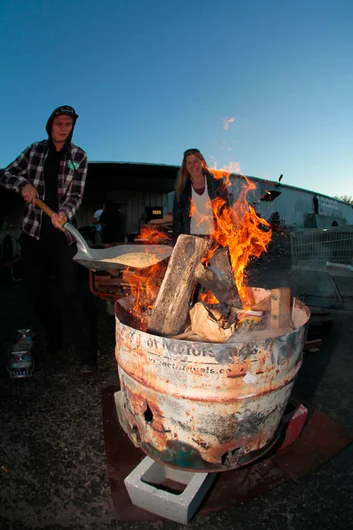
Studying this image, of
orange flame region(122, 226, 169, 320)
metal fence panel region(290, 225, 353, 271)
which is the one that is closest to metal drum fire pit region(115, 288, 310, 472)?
orange flame region(122, 226, 169, 320)

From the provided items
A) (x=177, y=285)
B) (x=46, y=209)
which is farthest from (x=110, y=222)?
(x=177, y=285)

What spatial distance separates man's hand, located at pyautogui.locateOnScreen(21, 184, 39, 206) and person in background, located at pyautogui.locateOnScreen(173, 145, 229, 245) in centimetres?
146

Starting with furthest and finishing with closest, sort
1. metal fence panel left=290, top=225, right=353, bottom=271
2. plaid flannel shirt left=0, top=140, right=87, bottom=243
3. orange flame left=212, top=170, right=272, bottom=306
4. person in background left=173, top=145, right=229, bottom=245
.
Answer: metal fence panel left=290, top=225, right=353, bottom=271, person in background left=173, top=145, right=229, bottom=245, plaid flannel shirt left=0, top=140, right=87, bottom=243, orange flame left=212, top=170, right=272, bottom=306

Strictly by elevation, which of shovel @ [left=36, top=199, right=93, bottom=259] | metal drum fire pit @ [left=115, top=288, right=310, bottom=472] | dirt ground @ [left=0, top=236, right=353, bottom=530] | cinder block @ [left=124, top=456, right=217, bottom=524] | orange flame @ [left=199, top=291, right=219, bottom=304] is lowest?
dirt ground @ [left=0, top=236, right=353, bottom=530]

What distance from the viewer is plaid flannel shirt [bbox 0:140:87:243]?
292 centimetres

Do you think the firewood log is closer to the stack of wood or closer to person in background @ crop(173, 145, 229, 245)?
the stack of wood

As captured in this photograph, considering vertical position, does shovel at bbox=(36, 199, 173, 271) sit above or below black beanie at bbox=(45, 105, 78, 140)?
below

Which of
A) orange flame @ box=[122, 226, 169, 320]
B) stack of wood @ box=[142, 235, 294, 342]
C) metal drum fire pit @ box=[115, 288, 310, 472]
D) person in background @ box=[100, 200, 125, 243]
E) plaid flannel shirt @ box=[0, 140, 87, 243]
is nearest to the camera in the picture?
metal drum fire pit @ box=[115, 288, 310, 472]

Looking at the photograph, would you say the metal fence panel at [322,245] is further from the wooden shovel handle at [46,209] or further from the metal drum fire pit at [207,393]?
the metal drum fire pit at [207,393]

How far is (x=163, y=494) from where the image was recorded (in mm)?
1487

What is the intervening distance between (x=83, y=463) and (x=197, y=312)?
122 centimetres

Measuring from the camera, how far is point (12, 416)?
2.36 metres

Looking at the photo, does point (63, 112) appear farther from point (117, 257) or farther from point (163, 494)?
point (163, 494)

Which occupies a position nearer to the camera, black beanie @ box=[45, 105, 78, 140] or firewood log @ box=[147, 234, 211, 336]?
firewood log @ box=[147, 234, 211, 336]
